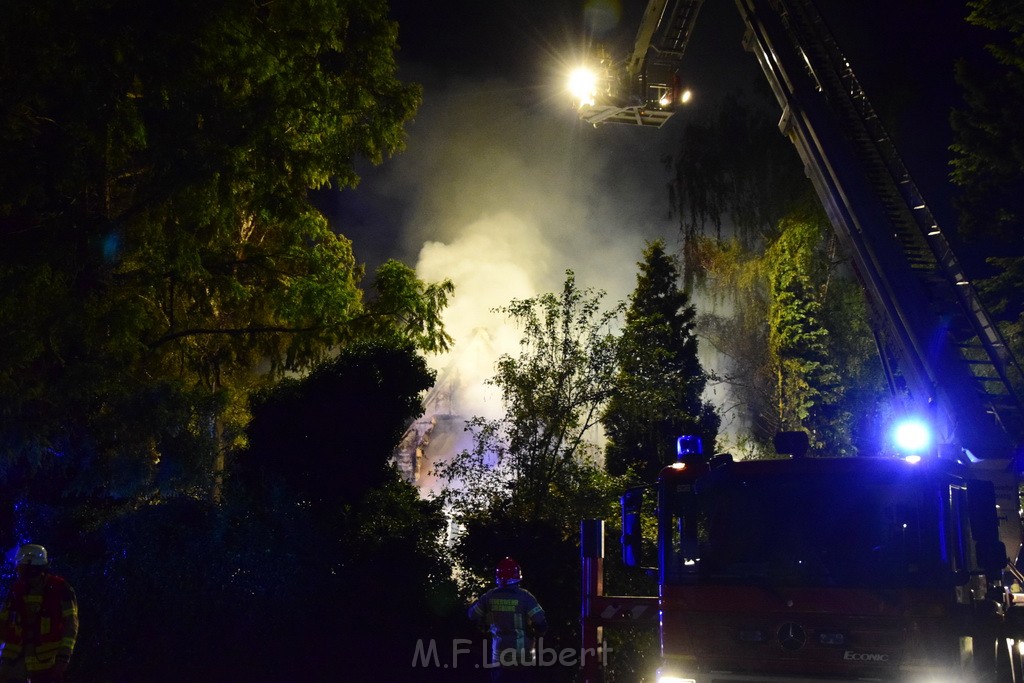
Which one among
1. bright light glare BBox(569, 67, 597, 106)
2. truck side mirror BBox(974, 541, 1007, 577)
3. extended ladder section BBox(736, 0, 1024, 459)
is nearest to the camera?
truck side mirror BBox(974, 541, 1007, 577)

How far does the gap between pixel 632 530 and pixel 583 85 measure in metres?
10.7

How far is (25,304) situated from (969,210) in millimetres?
16800

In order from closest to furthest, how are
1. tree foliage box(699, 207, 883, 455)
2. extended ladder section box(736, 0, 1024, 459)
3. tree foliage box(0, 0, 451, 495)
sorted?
extended ladder section box(736, 0, 1024, 459)
tree foliage box(0, 0, 451, 495)
tree foliage box(699, 207, 883, 455)

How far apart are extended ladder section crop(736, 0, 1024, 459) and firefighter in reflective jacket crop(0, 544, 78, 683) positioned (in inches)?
327

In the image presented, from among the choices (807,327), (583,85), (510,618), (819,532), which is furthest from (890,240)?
(807,327)

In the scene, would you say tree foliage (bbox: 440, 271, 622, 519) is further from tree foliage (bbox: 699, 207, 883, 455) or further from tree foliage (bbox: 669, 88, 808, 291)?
tree foliage (bbox: 669, 88, 808, 291)

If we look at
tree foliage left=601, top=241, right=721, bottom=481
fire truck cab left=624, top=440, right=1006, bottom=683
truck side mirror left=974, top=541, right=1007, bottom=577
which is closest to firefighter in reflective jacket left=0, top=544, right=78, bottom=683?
fire truck cab left=624, top=440, right=1006, bottom=683

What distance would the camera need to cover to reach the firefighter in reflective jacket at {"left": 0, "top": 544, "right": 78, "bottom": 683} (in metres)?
7.04

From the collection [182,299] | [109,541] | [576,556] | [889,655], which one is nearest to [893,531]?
[889,655]

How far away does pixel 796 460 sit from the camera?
658 centimetres

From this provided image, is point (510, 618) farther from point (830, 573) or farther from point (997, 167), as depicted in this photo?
point (997, 167)

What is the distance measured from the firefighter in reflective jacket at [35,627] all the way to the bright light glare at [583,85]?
1159cm

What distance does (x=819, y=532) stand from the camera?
20.5ft

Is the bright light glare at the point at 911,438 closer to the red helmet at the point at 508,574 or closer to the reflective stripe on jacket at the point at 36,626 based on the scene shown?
the red helmet at the point at 508,574
